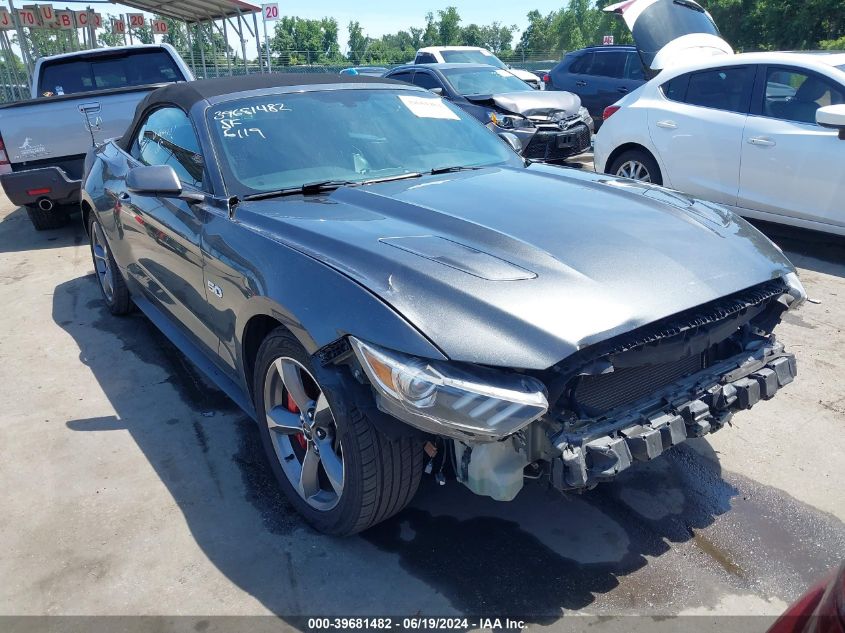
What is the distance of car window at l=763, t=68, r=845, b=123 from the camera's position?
5.45m

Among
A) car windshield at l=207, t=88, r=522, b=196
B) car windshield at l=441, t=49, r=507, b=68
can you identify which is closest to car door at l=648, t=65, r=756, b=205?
car windshield at l=207, t=88, r=522, b=196

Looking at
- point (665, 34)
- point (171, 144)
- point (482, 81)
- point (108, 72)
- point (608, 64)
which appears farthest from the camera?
point (608, 64)

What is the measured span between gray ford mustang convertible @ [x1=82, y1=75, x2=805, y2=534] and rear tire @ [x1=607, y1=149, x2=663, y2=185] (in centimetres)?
346

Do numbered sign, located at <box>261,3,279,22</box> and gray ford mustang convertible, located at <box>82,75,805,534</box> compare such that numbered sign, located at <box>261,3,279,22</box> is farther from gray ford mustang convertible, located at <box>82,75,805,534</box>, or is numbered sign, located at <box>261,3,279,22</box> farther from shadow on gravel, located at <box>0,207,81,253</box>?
gray ford mustang convertible, located at <box>82,75,805,534</box>

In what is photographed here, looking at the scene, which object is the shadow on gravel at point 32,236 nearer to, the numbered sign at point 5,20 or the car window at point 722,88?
the car window at point 722,88

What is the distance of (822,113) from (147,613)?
5239 mm

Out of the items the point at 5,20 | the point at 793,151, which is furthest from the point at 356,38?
the point at 793,151

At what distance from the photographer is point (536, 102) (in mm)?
9531

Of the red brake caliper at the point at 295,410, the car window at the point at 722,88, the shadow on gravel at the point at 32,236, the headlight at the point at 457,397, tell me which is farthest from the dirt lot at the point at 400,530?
the shadow on gravel at the point at 32,236

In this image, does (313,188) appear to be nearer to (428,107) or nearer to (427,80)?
(428,107)

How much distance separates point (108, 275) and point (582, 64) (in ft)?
32.9

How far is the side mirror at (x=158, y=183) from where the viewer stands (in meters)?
3.07

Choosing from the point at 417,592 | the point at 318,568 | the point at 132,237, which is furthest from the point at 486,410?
the point at 132,237

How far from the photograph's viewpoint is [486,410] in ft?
6.51
